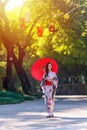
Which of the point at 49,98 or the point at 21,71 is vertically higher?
the point at 49,98

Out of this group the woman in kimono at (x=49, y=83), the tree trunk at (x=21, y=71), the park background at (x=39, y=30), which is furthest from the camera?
the tree trunk at (x=21, y=71)

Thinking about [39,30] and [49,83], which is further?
[39,30]

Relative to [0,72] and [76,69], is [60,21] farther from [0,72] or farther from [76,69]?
[76,69]

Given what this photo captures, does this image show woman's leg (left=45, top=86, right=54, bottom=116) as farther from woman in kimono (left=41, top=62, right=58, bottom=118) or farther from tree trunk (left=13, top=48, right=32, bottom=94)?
tree trunk (left=13, top=48, right=32, bottom=94)

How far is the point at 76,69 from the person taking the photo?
50.9 m

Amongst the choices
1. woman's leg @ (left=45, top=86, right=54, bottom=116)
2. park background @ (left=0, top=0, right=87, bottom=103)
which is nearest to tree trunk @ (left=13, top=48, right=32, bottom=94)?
park background @ (left=0, top=0, right=87, bottom=103)

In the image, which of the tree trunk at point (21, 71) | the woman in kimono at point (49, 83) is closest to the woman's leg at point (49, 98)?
the woman in kimono at point (49, 83)

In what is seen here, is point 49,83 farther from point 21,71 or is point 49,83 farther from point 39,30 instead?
point 21,71

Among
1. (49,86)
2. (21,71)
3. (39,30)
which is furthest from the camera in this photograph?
(21,71)

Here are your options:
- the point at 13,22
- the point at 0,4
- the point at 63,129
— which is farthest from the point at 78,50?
the point at 63,129

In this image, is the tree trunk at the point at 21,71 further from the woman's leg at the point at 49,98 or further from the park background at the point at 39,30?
the woman's leg at the point at 49,98

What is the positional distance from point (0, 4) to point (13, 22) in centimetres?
657

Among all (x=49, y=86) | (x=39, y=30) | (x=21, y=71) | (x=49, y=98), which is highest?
(x=39, y=30)

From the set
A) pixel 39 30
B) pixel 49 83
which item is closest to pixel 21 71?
pixel 39 30
